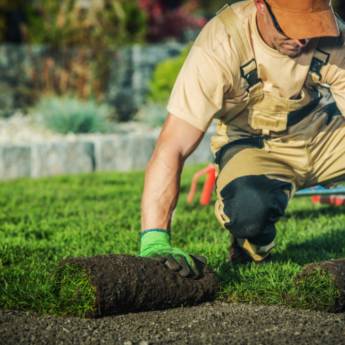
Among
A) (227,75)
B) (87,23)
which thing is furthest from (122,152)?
(227,75)

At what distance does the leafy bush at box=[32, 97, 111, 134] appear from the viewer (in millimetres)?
10188

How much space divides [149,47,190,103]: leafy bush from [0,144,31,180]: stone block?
269cm

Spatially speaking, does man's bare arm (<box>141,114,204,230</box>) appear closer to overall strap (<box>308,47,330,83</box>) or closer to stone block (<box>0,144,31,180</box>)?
overall strap (<box>308,47,330,83</box>)

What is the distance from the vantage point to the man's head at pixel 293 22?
4.48m

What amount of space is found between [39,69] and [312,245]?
6700 mm

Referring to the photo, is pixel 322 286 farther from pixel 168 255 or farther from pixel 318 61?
pixel 318 61

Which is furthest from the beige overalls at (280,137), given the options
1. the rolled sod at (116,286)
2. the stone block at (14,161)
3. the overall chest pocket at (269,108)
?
the stone block at (14,161)

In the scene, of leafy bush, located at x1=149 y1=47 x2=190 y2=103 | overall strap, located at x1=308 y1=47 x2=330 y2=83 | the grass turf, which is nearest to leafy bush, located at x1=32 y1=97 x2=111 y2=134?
leafy bush, located at x1=149 y1=47 x2=190 y2=103

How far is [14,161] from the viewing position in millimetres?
8961

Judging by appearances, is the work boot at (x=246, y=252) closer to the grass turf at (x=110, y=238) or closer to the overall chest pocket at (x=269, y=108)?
the grass turf at (x=110, y=238)

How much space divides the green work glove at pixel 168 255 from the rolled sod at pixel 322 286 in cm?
42

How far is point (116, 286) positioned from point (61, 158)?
5272mm

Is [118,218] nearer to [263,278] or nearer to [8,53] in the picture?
[263,278]

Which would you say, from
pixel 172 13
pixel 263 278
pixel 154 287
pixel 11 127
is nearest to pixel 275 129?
pixel 263 278
